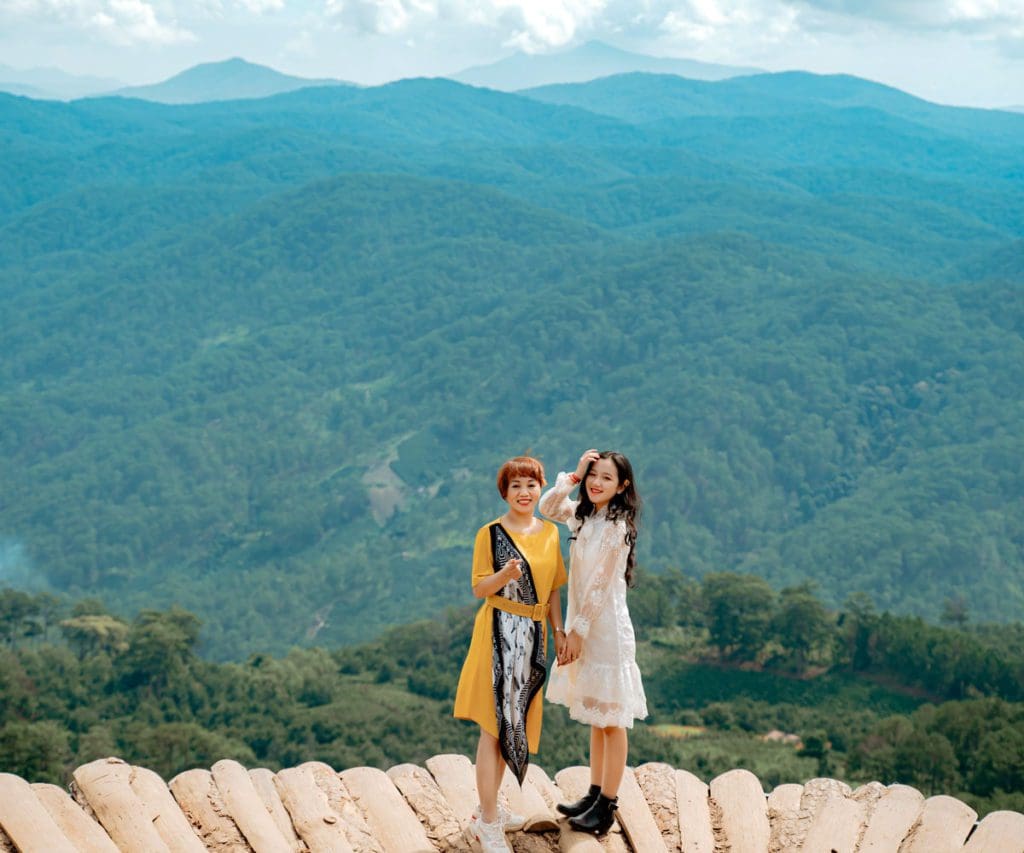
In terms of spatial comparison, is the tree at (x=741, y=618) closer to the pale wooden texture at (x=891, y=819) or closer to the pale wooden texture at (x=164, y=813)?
the pale wooden texture at (x=891, y=819)

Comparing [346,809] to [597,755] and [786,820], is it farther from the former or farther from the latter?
[786,820]

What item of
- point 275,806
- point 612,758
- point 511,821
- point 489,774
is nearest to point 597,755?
point 612,758

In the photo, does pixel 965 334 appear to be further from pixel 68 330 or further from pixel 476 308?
pixel 68 330

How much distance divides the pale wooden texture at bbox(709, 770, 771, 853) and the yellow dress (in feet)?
4.08

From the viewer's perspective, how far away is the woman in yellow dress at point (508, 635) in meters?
5.43

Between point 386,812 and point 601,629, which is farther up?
point 601,629

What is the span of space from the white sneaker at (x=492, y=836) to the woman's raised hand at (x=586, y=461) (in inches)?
65.8

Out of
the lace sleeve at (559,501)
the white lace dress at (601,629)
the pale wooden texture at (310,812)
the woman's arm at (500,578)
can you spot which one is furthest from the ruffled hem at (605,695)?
the pale wooden texture at (310,812)

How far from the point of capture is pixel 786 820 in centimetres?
616

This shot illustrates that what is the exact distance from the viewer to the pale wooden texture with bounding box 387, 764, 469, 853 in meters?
5.74

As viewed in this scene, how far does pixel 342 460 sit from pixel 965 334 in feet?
188

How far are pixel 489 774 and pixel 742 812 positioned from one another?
61.5 inches

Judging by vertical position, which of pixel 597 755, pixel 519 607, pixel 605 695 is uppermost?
pixel 519 607

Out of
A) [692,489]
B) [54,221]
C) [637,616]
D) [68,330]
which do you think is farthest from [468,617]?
[54,221]
